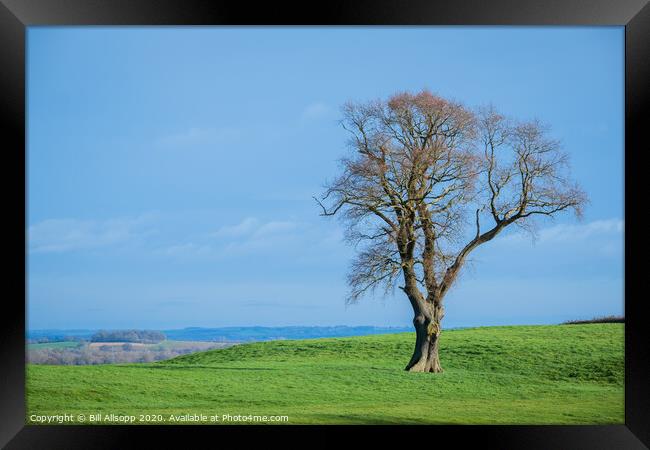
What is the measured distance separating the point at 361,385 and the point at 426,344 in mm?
1870

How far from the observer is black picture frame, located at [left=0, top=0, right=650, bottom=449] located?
9.60 meters

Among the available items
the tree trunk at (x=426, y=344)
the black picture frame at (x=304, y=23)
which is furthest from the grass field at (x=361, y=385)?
the black picture frame at (x=304, y=23)

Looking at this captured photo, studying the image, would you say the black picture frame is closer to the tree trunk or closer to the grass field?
the grass field

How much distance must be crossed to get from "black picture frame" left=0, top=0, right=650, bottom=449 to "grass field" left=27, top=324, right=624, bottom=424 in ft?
6.06

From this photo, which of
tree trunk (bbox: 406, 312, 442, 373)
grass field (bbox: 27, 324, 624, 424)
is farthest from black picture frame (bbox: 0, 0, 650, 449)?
tree trunk (bbox: 406, 312, 442, 373)

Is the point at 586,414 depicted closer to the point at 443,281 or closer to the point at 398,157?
the point at 443,281

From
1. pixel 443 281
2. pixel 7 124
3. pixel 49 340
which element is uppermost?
pixel 7 124

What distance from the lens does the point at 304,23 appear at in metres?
9.82

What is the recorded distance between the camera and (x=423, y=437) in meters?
10.2

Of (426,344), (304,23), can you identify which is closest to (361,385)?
(426,344)

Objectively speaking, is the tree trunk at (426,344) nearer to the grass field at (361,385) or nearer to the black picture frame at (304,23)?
the grass field at (361,385)

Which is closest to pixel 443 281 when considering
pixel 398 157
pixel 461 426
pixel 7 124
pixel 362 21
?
pixel 398 157

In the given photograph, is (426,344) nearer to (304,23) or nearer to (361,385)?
(361,385)

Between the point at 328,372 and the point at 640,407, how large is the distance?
7416mm
